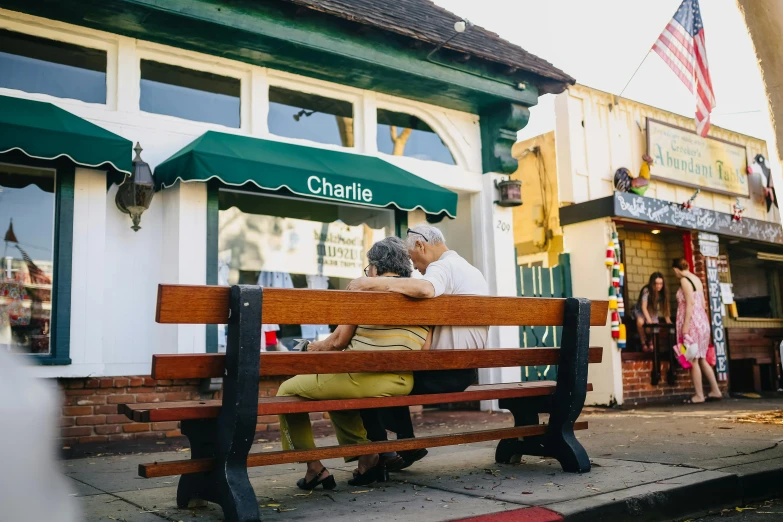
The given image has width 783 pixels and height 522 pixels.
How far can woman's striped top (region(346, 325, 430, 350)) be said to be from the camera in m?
3.98

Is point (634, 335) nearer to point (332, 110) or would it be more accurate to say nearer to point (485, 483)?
point (332, 110)

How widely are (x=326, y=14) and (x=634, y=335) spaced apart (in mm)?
7179

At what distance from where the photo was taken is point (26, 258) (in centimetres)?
664

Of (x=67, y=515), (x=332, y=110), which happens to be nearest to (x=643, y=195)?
(x=332, y=110)

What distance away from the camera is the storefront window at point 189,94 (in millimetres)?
7504

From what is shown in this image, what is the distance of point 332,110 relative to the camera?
8875 millimetres

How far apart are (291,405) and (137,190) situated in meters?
4.23

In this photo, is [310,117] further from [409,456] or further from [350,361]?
[350,361]

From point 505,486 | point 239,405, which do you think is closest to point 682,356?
point 505,486

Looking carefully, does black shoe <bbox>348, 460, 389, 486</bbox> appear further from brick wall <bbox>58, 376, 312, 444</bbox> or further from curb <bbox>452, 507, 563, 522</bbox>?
brick wall <bbox>58, 376, 312, 444</bbox>

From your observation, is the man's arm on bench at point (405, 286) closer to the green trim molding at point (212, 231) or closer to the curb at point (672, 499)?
the curb at point (672, 499)

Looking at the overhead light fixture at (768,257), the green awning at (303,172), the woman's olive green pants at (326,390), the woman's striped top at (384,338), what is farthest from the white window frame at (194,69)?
the overhead light fixture at (768,257)

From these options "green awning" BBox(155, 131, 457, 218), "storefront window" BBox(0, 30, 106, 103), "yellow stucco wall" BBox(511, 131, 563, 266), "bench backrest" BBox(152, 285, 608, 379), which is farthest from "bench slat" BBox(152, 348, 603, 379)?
"yellow stucco wall" BBox(511, 131, 563, 266)

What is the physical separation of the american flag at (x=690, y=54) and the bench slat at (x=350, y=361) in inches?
320
